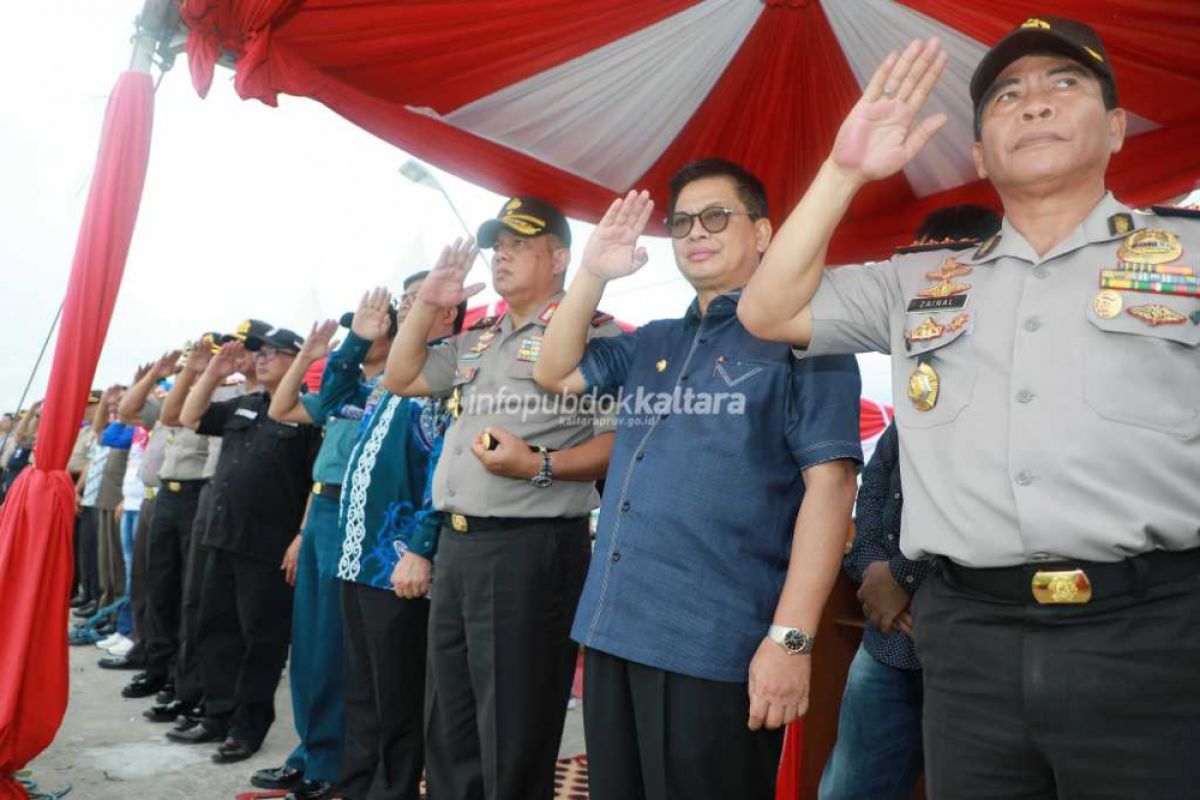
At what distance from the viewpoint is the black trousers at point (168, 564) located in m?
5.32

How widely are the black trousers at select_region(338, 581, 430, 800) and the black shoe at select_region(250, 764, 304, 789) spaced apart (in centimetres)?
55

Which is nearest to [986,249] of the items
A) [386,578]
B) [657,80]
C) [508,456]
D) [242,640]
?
[508,456]

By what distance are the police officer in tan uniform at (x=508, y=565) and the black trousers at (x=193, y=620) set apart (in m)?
2.33

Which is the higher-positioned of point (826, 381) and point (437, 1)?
point (437, 1)

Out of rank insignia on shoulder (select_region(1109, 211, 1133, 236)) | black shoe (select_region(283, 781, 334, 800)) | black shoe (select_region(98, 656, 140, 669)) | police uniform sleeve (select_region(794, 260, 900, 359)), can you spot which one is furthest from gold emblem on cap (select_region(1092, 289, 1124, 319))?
black shoe (select_region(98, 656, 140, 669))

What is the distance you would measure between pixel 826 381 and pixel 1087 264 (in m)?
0.57

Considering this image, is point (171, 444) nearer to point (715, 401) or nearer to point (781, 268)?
point (715, 401)

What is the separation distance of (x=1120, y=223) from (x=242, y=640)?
4.24 meters

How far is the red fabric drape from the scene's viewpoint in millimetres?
2588

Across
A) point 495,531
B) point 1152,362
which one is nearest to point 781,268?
point 1152,362

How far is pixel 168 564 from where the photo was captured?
5.42 meters

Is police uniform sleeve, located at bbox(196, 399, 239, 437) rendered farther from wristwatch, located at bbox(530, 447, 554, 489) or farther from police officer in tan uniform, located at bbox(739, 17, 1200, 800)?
police officer in tan uniform, located at bbox(739, 17, 1200, 800)

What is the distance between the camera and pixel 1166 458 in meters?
1.31

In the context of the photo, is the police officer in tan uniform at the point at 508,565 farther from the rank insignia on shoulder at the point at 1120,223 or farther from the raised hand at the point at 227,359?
the raised hand at the point at 227,359
